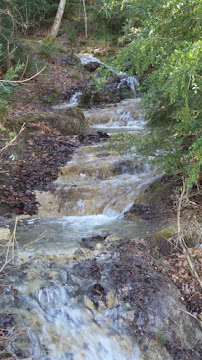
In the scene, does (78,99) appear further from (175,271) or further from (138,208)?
(175,271)

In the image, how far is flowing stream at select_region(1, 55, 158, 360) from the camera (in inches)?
164

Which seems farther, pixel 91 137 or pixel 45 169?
pixel 91 137

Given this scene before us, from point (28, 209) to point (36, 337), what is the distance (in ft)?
13.5

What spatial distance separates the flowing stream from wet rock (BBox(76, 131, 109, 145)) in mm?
739

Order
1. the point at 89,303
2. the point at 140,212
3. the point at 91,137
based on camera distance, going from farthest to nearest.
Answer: the point at 91,137, the point at 140,212, the point at 89,303

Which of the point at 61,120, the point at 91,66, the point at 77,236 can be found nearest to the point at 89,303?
the point at 77,236

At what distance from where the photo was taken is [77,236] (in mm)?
6520

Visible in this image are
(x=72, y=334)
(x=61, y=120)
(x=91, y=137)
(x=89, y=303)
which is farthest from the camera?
(x=61, y=120)

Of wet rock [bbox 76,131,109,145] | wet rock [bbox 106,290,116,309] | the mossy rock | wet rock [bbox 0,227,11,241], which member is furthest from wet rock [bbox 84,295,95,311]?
the mossy rock

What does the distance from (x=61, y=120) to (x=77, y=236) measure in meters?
6.67

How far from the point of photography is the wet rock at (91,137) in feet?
38.3

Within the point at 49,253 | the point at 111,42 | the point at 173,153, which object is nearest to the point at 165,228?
the point at 173,153

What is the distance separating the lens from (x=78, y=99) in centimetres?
1641

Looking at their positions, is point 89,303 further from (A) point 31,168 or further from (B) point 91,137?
(B) point 91,137
